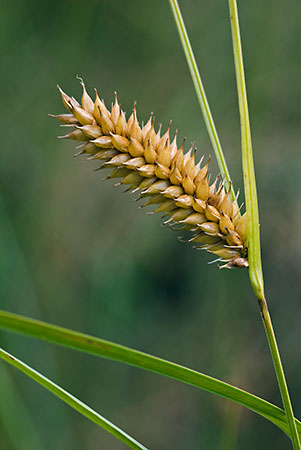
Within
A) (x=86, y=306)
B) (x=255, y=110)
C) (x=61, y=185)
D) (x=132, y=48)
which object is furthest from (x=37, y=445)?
(x=132, y=48)

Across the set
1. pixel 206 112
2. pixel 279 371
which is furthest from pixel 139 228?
pixel 279 371

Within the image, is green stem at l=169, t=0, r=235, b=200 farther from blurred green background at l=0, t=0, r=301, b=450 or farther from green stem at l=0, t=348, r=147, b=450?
blurred green background at l=0, t=0, r=301, b=450

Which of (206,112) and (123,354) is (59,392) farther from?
(206,112)

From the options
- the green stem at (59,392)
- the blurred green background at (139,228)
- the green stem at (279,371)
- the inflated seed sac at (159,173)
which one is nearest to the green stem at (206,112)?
the inflated seed sac at (159,173)

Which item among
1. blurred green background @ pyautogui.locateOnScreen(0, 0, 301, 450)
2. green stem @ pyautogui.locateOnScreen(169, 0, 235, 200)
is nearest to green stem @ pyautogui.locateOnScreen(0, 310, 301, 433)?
green stem @ pyautogui.locateOnScreen(169, 0, 235, 200)

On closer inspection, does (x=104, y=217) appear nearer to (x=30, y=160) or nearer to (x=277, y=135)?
(x=30, y=160)

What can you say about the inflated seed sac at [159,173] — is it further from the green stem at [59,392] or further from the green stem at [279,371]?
the green stem at [59,392]
